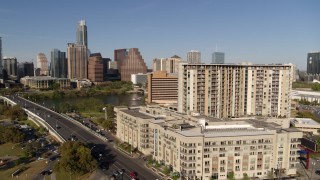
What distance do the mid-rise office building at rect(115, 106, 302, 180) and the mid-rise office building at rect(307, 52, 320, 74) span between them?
16770 centimetres

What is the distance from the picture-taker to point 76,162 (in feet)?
128

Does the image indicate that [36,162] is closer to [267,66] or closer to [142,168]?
[142,168]

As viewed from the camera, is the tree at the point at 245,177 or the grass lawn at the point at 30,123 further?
the grass lawn at the point at 30,123

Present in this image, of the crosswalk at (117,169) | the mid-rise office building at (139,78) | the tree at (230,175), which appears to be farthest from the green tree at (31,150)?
the mid-rise office building at (139,78)

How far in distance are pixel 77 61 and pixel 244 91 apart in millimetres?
133192

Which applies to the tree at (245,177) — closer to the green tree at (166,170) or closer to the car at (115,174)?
the green tree at (166,170)

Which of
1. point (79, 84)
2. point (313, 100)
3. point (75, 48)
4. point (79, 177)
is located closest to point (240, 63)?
point (79, 177)

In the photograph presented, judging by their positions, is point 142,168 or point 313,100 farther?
point 313,100

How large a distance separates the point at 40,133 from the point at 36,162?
719 inches

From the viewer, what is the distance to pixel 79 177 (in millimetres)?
38719

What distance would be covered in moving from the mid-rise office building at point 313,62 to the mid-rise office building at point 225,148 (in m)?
168

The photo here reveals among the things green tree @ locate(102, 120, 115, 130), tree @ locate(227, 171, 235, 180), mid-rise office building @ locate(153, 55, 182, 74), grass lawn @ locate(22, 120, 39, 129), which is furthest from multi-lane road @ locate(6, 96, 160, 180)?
mid-rise office building @ locate(153, 55, 182, 74)

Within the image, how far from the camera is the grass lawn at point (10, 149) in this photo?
49688 mm

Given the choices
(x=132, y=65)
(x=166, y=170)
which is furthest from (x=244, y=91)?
(x=132, y=65)
